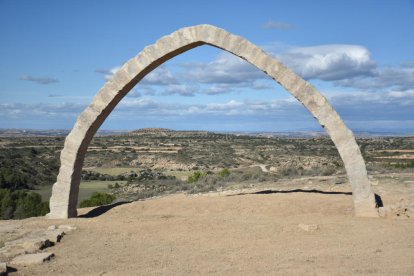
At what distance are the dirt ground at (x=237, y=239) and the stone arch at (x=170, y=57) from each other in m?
0.89

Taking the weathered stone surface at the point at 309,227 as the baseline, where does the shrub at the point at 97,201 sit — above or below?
below

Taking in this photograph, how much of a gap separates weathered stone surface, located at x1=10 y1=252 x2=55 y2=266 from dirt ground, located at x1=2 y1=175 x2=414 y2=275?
16 cm

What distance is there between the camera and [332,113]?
1294 cm

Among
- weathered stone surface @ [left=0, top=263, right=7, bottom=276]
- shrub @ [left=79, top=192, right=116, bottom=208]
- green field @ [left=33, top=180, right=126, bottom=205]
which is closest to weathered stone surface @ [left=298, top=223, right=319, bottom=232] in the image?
weathered stone surface @ [left=0, top=263, right=7, bottom=276]

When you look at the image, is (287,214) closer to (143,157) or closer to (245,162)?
(245,162)

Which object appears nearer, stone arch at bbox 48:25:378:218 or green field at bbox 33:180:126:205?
stone arch at bbox 48:25:378:218

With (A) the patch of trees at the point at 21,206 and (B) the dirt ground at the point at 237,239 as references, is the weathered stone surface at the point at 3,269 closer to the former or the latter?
(B) the dirt ground at the point at 237,239

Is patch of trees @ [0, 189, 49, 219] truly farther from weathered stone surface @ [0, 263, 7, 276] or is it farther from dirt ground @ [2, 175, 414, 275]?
weathered stone surface @ [0, 263, 7, 276]

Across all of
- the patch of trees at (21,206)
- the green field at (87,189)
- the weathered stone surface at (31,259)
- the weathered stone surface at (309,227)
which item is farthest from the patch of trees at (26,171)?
the weathered stone surface at (309,227)

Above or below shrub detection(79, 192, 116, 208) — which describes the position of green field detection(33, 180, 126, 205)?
below

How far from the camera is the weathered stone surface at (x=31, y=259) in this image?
887 cm

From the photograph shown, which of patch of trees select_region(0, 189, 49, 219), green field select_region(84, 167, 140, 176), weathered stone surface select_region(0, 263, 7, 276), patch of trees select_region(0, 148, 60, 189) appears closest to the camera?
weathered stone surface select_region(0, 263, 7, 276)

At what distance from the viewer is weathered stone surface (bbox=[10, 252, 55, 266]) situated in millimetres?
8867

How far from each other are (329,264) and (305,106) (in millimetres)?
5709
